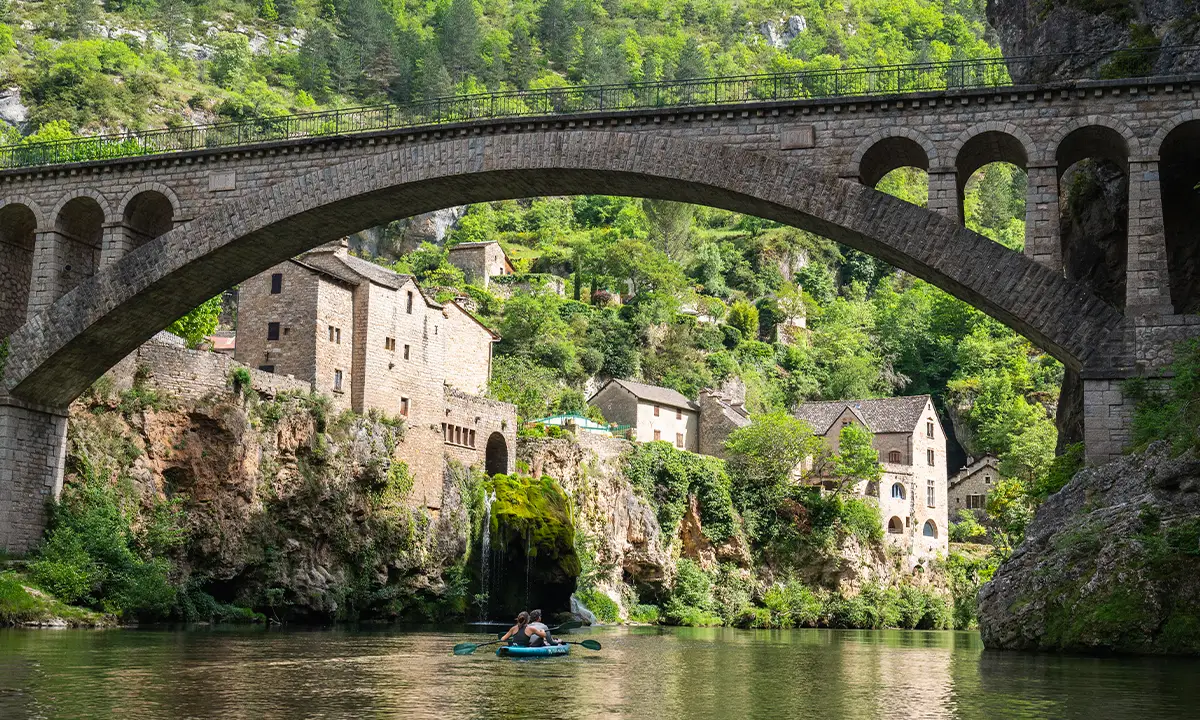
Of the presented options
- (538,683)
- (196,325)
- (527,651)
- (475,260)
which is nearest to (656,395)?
(475,260)

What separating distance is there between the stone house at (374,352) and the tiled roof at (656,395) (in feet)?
59.5

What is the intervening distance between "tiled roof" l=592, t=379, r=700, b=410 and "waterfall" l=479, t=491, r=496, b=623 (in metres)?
21.6

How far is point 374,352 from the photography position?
52219 millimetres

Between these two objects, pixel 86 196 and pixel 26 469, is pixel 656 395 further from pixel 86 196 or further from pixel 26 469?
pixel 26 469

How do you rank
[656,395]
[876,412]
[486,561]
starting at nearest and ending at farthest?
[486,561] < [656,395] < [876,412]

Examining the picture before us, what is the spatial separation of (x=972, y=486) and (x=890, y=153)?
→ 65.0 meters

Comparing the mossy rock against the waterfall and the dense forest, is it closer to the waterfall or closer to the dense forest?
the waterfall

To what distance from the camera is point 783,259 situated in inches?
4727

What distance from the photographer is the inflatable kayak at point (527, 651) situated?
984 inches

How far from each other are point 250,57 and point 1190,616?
134 m

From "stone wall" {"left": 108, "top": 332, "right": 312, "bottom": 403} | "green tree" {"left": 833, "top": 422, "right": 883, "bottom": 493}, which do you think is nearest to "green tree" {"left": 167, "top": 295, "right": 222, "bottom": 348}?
"stone wall" {"left": 108, "top": 332, "right": 312, "bottom": 403}

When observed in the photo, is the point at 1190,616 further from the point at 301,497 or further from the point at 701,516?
the point at 701,516

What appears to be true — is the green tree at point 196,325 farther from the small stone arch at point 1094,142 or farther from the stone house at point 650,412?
the small stone arch at point 1094,142

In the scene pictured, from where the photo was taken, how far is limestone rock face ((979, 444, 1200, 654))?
74.7 ft
